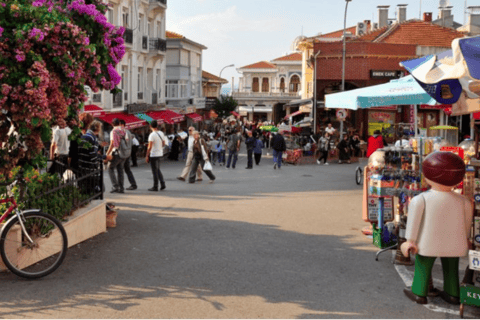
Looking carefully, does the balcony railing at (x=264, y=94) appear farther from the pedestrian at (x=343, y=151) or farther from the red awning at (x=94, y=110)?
the red awning at (x=94, y=110)

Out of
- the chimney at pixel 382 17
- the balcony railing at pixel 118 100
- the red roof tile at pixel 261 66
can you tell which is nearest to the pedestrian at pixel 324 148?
the balcony railing at pixel 118 100

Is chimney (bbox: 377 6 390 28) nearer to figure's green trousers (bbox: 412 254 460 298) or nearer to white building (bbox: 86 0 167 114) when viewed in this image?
white building (bbox: 86 0 167 114)

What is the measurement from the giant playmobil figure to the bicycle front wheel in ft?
12.1

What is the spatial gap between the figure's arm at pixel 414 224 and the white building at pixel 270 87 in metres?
83.7

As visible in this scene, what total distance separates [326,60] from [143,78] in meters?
12.3

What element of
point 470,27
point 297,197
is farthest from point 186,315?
point 470,27

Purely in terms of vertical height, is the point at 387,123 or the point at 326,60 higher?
the point at 326,60

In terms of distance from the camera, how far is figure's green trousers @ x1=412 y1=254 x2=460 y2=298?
6137 millimetres

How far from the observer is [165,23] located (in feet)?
152

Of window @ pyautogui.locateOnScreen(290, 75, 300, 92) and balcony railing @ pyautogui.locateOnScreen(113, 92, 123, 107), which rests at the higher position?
window @ pyautogui.locateOnScreen(290, 75, 300, 92)

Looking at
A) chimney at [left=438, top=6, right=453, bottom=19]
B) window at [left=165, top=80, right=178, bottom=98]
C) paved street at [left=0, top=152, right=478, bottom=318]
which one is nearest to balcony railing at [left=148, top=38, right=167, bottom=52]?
window at [left=165, top=80, right=178, bottom=98]

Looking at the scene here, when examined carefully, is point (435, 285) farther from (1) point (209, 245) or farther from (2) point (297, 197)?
(2) point (297, 197)

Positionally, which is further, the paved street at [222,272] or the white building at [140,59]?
the white building at [140,59]

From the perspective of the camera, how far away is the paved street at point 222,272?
19.5ft
